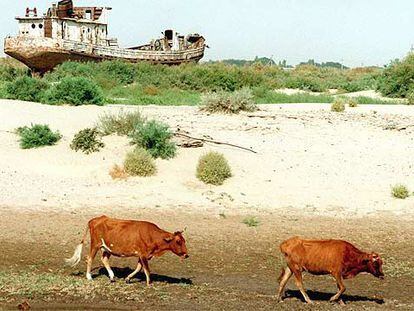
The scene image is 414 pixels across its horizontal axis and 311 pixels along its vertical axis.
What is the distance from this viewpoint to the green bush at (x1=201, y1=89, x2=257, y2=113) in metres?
26.1

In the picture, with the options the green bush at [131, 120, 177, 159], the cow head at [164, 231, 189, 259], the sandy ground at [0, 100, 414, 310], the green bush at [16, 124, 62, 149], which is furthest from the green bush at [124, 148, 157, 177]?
the cow head at [164, 231, 189, 259]

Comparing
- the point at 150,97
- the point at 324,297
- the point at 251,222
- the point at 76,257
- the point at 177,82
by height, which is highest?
the point at 177,82

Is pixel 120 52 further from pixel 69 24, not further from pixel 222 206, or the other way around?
pixel 222 206

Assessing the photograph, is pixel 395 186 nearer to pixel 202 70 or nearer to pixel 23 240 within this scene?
pixel 23 240

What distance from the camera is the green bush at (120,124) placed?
845 inches

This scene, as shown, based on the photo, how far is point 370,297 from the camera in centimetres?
1180

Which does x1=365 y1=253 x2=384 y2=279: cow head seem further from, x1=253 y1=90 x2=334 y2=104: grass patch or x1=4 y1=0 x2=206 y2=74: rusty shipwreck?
x1=4 y1=0 x2=206 y2=74: rusty shipwreck

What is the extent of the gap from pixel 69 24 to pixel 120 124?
31.5 metres

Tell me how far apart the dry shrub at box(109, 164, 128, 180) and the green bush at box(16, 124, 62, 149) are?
2.54 metres

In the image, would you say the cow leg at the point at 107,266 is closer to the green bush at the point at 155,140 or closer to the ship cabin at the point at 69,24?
the green bush at the point at 155,140

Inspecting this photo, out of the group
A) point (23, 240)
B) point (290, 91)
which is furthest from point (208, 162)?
point (290, 91)

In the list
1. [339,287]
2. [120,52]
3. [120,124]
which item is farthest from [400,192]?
[120,52]

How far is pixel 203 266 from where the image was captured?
1336 centimetres

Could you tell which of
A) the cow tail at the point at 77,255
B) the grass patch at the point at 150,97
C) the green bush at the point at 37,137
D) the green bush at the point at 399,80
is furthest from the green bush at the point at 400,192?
the green bush at the point at 399,80
